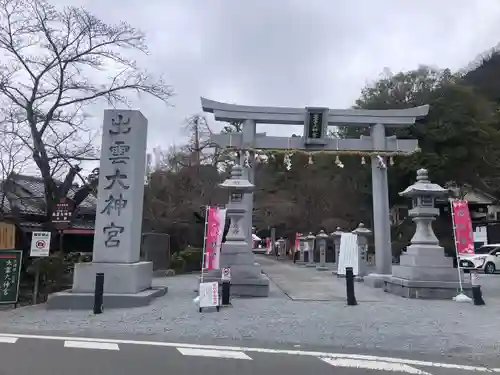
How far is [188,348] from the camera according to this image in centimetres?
750

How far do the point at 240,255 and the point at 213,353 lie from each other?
23.1 ft

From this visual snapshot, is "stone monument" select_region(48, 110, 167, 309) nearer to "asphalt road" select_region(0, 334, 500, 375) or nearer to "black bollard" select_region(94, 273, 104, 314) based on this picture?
"black bollard" select_region(94, 273, 104, 314)

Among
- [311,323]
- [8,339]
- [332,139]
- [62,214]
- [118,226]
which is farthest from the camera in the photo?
[332,139]

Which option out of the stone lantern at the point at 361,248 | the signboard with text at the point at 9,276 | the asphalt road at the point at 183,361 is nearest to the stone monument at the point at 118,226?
the signboard with text at the point at 9,276

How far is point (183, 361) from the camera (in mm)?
6637

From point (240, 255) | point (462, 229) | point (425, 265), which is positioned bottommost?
point (425, 265)

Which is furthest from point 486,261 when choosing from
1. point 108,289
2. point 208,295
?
point 108,289

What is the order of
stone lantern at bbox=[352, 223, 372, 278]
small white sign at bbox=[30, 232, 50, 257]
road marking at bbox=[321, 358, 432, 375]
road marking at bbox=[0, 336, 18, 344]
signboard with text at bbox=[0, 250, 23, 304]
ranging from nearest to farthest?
road marking at bbox=[321, 358, 432, 375] < road marking at bbox=[0, 336, 18, 344] < signboard with text at bbox=[0, 250, 23, 304] < small white sign at bbox=[30, 232, 50, 257] < stone lantern at bbox=[352, 223, 372, 278]

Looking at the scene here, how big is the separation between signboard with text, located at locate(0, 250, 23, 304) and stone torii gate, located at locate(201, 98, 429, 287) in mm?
7549

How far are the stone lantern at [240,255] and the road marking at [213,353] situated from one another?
6467 millimetres

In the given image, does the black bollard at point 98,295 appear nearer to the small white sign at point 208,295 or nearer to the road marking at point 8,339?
the small white sign at point 208,295

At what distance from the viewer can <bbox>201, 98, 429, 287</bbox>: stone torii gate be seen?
55.5 feet

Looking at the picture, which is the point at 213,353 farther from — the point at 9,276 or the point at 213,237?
the point at 9,276

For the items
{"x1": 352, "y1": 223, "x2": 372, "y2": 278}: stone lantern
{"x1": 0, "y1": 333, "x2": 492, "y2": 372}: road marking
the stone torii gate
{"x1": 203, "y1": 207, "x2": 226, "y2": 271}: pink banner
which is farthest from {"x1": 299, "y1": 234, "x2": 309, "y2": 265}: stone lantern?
{"x1": 0, "y1": 333, "x2": 492, "y2": 372}: road marking
